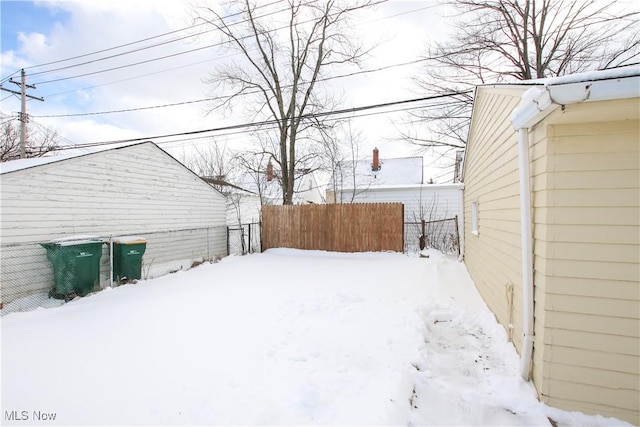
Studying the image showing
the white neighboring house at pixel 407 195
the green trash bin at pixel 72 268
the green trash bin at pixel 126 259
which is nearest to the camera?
the green trash bin at pixel 72 268

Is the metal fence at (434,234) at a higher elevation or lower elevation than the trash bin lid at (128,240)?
lower

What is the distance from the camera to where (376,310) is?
15.1ft

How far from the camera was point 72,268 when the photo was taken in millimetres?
6125

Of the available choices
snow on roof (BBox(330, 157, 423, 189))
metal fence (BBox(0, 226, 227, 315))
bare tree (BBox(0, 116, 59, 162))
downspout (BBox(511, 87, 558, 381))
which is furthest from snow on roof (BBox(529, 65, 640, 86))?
bare tree (BBox(0, 116, 59, 162))

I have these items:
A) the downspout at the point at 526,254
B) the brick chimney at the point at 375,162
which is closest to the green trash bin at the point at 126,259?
the downspout at the point at 526,254

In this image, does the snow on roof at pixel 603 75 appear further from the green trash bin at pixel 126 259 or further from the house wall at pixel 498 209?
the green trash bin at pixel 126 259

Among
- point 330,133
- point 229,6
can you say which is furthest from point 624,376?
point 229,6

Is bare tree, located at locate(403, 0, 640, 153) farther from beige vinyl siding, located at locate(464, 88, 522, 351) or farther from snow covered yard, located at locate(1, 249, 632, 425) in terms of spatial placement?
snow covered yard, located at locate(1, 249, 632, 425)

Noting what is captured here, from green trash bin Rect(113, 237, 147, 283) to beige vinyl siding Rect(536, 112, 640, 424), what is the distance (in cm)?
800

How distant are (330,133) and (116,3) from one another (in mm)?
9047

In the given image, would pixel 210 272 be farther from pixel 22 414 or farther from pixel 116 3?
pixel 116 3

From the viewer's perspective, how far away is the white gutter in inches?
74.7

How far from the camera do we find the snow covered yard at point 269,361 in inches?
92.9

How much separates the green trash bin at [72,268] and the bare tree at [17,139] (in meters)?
16.8
